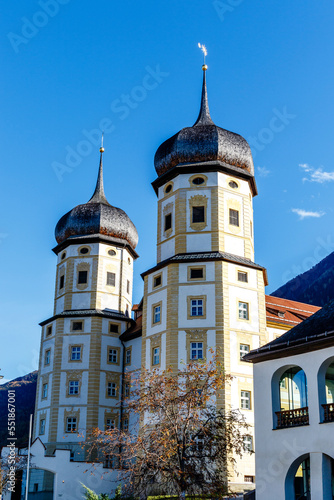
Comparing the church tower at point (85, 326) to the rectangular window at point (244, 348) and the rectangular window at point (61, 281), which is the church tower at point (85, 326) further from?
the rectangular window at point (244, 348)

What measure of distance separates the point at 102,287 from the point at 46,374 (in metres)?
7.26

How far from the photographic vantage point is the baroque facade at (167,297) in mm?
38188

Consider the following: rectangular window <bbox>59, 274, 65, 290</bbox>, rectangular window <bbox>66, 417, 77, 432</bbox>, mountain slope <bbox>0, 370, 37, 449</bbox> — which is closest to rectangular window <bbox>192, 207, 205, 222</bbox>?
rectangular window <bbox>59, 274, 65, 290</bbox>

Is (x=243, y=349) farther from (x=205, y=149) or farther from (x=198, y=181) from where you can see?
(x=205, y=149)

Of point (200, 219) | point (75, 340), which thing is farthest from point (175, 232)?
point (75, 340)

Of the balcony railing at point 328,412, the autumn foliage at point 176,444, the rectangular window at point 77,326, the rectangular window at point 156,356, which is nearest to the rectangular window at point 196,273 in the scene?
the rectangular window at point 156,356

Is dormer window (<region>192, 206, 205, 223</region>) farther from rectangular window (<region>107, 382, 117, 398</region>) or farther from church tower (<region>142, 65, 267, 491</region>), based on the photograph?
rectangular window (<region>107, 382, 117, 398</region>)

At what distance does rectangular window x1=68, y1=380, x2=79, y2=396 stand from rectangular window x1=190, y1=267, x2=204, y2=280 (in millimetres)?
12777

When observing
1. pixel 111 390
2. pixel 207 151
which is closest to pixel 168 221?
pixel 207 151

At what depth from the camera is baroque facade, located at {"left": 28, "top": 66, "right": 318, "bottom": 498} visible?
38.2 m

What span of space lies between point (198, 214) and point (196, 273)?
3.85 m

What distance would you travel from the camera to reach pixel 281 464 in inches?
945

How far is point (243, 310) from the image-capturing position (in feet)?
129

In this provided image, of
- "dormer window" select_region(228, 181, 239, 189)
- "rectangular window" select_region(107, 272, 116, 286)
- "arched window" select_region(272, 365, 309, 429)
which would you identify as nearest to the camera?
"arched window" select_region(272, 365, 309, 429)
